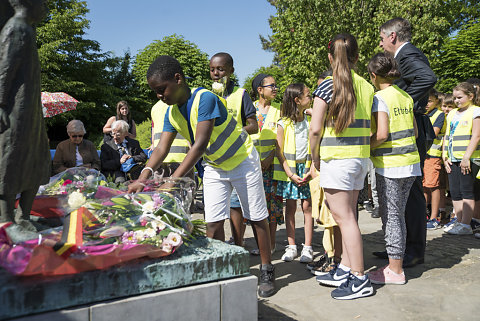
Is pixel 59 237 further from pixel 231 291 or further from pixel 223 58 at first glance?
pixel 223 58

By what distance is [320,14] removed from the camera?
19.1 metres

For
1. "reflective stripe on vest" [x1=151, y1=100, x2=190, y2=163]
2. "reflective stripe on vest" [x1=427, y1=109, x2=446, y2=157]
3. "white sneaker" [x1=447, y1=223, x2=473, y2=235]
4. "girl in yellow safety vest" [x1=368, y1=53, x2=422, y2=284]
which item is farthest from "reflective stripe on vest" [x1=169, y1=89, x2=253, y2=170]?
"reflective stripe on vest" [x1=427, y1=109, x2=446, y2=157]

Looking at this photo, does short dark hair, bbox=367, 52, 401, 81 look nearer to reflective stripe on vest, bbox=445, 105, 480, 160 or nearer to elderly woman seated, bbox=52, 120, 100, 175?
reflective stripe on vest, bbox=445, 105, 480, 160

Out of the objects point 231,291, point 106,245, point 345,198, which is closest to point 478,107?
point 345,198

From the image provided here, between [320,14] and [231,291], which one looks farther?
[320,14]

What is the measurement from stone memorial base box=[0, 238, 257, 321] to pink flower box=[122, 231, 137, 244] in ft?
0.39

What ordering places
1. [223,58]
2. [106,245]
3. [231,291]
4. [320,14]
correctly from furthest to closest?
A: [320,14]
[223,58]
[231,291]
[106,245]

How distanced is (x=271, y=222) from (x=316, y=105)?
186 centimetres

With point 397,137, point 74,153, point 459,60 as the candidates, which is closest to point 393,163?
point 397,137

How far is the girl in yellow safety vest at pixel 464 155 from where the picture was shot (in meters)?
6.24

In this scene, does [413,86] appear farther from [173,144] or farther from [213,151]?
[173,144]

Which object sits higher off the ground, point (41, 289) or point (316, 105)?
point (316, 105)

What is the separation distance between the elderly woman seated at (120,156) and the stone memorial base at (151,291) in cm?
435

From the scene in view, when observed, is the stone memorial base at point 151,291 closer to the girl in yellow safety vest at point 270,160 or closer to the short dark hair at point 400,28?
the girl in yellow safety vest at point 270,160
